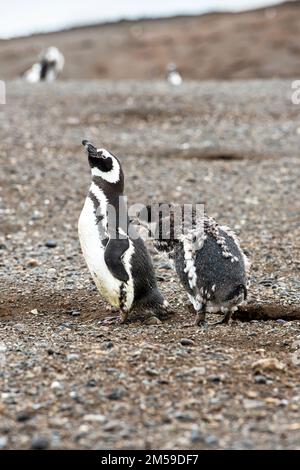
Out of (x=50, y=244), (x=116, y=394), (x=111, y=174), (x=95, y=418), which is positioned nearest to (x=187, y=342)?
(x=116, y=394)

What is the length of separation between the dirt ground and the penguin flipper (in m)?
19.0

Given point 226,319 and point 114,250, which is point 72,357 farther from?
point 226,319

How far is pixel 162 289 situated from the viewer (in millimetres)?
6156

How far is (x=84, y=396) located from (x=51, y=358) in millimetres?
588

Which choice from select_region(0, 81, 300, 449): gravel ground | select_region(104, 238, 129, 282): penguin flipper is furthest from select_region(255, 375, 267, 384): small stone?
select_region(104, 238, 129, 282): penguin flipper

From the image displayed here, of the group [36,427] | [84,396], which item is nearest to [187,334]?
[84,396]

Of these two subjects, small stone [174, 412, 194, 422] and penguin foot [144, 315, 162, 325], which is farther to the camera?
penguin foot [144, 315, 162, 325]

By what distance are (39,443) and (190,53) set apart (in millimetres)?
26188

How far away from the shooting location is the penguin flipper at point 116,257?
5.25 m

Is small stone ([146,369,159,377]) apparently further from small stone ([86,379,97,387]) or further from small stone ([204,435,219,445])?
small stone ([204,435,219,445])

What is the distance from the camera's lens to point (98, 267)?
5.36 metres

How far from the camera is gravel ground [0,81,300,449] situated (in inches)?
147

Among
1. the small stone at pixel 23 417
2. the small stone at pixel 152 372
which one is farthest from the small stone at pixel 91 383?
the small stone at pixel 23 417

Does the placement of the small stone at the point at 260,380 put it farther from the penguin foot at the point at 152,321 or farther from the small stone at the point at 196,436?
the penguin foot at the point at 152,321
